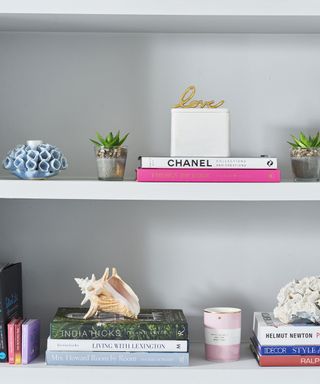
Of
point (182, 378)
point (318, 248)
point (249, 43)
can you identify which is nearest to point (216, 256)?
point (318, 248)

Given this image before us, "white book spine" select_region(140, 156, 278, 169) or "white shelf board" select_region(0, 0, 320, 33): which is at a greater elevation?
"white shelf board" select_region(0, 0, 320, 33)

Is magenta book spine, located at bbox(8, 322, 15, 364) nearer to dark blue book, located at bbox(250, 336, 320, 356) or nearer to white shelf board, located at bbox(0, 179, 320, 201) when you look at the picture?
white shelf board, located at bbox(0, 179, 320, 201)

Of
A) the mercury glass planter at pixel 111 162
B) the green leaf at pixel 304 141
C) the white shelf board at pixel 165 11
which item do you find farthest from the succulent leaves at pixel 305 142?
the mercury glass planter at pixel 111 162

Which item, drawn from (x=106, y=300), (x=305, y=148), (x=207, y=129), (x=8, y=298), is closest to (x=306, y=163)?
(x=305, y=148)

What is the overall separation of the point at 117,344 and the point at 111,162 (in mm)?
375

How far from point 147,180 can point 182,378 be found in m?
0.41

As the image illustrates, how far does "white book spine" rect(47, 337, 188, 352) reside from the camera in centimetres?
153

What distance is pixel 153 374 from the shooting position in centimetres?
151

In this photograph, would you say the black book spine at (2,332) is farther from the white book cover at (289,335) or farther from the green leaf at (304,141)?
the green leaf at (304,141)

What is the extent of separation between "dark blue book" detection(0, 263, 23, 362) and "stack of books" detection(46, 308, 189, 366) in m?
0.10

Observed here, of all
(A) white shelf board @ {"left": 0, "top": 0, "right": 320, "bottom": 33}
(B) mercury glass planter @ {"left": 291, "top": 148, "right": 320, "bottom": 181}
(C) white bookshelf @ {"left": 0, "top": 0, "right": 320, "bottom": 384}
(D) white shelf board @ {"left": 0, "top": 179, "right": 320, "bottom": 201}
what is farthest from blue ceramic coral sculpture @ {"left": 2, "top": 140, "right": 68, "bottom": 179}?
(B) mercury glass planter @ {"left": 291, "top": 148, "right": 320, "bottom": 181}

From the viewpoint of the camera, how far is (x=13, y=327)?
5.05 ft

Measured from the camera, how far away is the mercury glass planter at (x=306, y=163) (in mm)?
1566

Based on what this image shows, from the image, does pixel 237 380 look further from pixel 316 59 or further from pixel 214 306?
pixel 316 59
